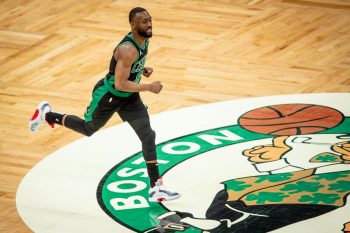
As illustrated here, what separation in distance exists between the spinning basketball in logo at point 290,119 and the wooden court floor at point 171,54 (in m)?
0.50

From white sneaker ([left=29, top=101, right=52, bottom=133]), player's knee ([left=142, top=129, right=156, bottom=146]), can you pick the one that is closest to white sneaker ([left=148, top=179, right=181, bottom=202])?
player's knee ([left=142, top=129, right=156, bottom=146])

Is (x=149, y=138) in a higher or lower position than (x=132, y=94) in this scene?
lower

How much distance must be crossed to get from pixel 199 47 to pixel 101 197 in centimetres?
376

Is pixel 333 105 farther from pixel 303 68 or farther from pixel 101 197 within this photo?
pixel 101 197

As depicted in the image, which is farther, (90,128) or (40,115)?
(40,115)

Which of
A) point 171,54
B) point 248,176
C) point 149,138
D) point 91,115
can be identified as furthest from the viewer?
point 171,54

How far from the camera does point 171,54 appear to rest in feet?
34.4

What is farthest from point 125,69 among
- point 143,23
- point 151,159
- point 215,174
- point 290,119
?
point 290,119

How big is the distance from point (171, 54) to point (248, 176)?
10.7ft

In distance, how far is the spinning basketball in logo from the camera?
834 centimetres

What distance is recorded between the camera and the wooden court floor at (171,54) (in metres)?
9.18

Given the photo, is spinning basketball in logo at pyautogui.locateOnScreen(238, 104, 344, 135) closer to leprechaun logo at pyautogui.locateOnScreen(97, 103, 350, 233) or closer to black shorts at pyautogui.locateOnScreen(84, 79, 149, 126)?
leprechaun logo at pyautogui.locateOnScreen(97, 103, 350, 233)

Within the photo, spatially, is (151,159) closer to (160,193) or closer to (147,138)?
(147,138)

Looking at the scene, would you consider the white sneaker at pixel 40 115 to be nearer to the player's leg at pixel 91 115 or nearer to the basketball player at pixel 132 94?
the player's leg at pixel 91 115
